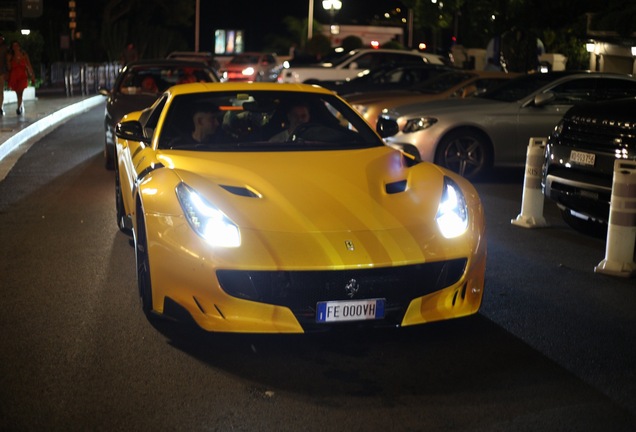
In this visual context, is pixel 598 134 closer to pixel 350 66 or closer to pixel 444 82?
pixel 444 82

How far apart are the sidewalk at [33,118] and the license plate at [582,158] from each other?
752 cm

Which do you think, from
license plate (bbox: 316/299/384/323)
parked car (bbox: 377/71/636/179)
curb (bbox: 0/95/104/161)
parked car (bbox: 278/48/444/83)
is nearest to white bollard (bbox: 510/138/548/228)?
parked car (bbox: 377/71/636/179)

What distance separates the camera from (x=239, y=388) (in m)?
5.15

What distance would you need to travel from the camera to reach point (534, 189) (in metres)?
10.1

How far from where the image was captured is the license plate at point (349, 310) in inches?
219

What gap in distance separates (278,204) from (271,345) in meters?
0.81

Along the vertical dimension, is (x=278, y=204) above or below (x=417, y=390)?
above

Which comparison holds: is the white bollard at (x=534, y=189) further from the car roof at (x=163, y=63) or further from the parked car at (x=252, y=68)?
the parked car at (x=252, y=68)

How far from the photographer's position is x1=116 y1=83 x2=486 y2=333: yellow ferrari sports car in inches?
218

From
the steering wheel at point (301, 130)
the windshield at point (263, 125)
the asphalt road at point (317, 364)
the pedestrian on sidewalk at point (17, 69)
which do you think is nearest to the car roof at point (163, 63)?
the windshield at point (263, 125)

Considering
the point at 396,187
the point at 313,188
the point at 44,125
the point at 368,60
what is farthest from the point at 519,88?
the point at 368,60

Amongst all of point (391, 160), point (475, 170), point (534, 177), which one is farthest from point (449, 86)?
point (391, 160)

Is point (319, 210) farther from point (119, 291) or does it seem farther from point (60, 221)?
point (60, 221)

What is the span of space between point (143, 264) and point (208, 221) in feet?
2.20
